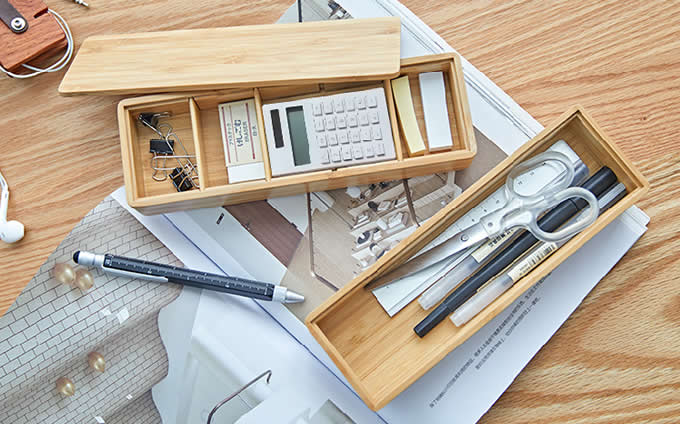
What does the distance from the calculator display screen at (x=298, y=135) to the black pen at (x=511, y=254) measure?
0.68ft

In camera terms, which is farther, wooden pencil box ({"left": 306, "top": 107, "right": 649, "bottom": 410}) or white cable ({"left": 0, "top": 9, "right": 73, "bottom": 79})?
white cable ({"left": 0, "top": 9, "right": 73, "bottom": 79})

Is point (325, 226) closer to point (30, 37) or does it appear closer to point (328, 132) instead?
point (328, 132)

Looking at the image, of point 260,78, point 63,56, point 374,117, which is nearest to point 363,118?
point 374,117

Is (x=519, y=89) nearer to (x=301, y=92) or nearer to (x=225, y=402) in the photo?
(x=301, y=92)

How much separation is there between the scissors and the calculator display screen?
0.15 m

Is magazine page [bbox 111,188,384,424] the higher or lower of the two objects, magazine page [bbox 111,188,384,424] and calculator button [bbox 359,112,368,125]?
the lower

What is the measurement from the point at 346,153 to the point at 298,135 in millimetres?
55

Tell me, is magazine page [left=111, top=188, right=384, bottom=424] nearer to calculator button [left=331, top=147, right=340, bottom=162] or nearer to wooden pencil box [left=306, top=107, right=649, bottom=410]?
wooden pencil box [left=306, top=107, right=649, bottom=410]

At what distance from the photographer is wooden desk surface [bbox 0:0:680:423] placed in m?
0.60

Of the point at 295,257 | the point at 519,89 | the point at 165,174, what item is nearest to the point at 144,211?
the point at 165,174

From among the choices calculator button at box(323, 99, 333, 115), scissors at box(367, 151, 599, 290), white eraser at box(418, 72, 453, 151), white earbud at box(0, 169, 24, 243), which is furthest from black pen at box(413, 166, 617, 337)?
white earbud at box(0, 169, 24, 243)

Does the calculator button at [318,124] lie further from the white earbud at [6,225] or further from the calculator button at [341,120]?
the white earbud at [6,225]

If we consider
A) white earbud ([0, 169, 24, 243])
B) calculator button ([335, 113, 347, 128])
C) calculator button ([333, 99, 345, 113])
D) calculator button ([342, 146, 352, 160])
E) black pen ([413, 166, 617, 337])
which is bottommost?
black pen ([413, 166, 617, 337])

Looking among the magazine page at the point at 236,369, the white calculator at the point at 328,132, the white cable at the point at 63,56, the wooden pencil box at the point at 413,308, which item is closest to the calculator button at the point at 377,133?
the white calculator at the point at 328,132
